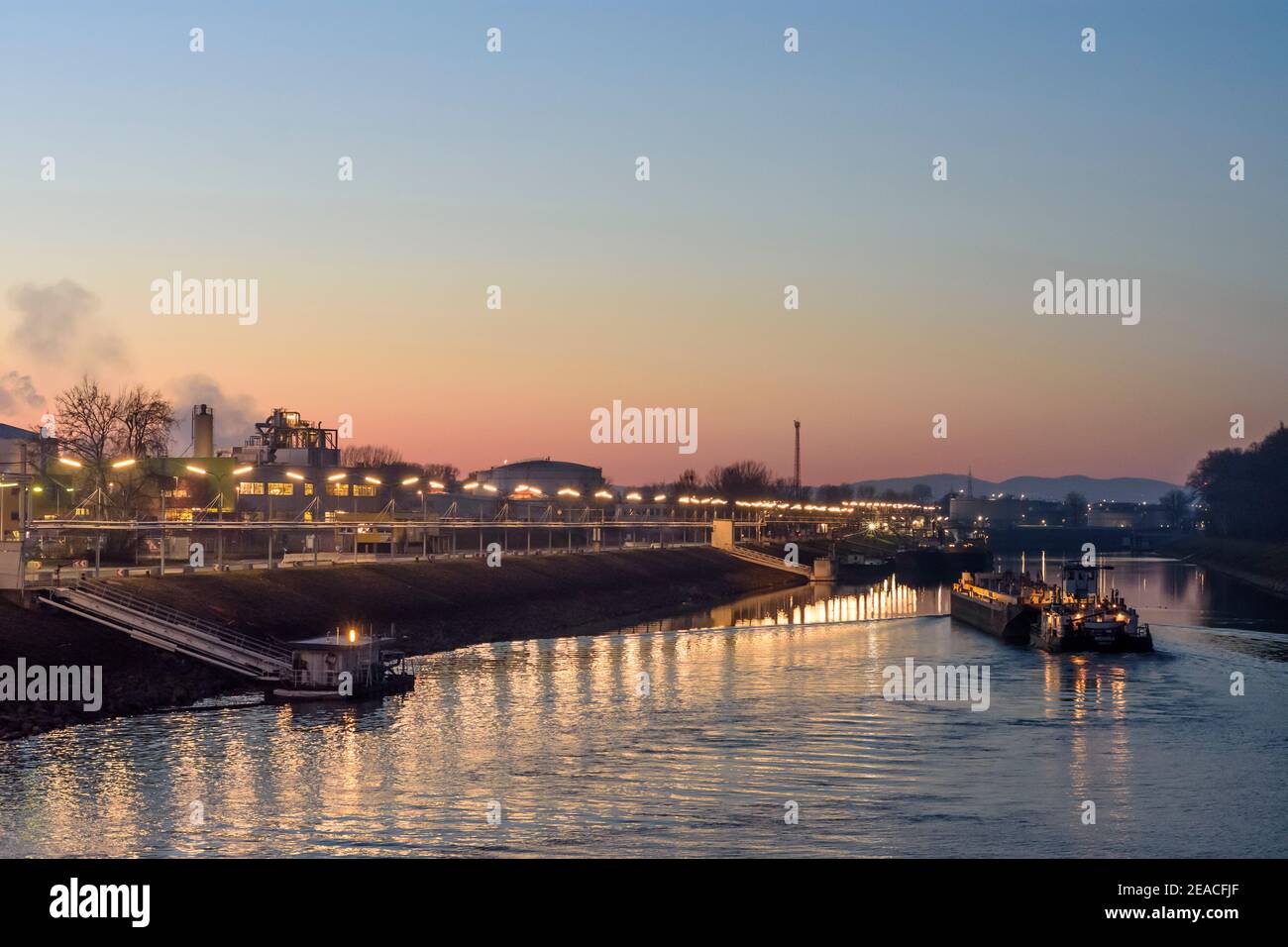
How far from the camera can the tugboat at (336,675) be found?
53.3m

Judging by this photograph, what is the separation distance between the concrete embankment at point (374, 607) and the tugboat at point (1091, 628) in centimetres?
3025

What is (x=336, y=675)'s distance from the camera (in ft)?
177

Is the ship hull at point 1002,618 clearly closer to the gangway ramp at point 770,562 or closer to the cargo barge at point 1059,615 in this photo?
the cargo barge at point 1059,615

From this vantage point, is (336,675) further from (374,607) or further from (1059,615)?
(1059,615)

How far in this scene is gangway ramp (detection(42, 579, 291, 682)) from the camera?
55281 mm

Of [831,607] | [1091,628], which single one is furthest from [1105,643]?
[831,607]

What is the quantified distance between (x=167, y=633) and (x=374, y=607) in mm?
25201

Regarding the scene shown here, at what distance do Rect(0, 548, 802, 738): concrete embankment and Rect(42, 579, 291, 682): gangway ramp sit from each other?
57 cm

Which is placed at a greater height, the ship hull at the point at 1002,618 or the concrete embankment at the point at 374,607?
the concrete embankment at the point at 374,607

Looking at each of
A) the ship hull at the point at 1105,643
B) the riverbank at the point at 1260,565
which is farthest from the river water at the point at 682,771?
the riverbank at the point at 1260,565

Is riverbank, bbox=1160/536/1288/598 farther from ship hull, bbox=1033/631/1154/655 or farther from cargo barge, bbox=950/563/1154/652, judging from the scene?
ship hull, bbox=1033/631/1154/655

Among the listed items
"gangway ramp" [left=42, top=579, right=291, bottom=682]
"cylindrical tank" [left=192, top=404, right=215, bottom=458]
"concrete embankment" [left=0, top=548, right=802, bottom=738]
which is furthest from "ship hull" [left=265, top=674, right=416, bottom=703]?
"cylindrical tank" [left=192, top=404, right=215, bottom=458]

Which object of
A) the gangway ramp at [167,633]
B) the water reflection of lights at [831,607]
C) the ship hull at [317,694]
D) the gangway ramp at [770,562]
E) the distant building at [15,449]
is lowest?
the water reflection of lights at [831,607]
